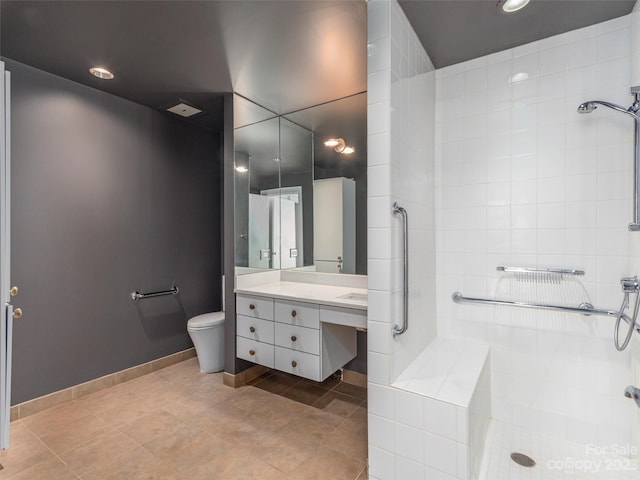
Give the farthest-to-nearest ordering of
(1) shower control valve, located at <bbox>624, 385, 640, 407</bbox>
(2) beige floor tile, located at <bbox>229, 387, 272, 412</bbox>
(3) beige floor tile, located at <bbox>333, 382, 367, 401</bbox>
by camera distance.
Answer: (3) beige floor tile, located at <bbox>333, 382, 367, 401</bbox>
(2) beige floor tile, located at <bbox>229, 387, 272, 412</bbox>
(1) shower control valve, located at <bbox>624, 385, 640, 407</bbox>

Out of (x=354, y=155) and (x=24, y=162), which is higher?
(x=354, y=155)


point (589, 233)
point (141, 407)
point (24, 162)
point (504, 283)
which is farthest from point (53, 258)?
point (589, 233)

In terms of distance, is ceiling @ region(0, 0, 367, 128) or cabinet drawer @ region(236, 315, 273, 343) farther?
cabinet drawer @ region(236, 315, 273, 343)

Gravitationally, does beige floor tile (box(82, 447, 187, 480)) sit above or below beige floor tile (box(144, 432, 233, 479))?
above

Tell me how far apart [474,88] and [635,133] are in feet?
2.93

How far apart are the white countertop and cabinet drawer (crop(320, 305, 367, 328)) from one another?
36 millimetres

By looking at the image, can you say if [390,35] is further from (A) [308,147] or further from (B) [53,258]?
(B) [53,258]

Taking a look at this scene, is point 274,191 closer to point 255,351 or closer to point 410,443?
point 255,351

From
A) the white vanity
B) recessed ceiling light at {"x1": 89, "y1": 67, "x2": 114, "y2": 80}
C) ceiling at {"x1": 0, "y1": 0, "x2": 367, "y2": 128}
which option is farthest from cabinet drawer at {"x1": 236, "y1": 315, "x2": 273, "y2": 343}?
recessed ceiling light at {"x1": 89, "y1": 67, "x2": 114, "y2": 80}

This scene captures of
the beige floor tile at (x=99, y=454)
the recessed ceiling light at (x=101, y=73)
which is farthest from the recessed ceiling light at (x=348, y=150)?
the beige floor tile at (x=99, y=454)

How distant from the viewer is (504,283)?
2021 millimetres

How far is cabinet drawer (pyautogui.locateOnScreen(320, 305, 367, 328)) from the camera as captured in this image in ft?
6.43

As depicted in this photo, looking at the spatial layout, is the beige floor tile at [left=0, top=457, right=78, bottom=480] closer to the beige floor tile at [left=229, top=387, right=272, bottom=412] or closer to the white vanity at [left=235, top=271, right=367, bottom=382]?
the beige floor tile at [left=229, top=387, right=272, bottom=412]

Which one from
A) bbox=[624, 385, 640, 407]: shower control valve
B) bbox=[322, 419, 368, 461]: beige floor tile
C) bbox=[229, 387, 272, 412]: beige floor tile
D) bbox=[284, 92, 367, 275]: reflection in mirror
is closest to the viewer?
bbox=[624, 385, 640, 407]: shower control valve
